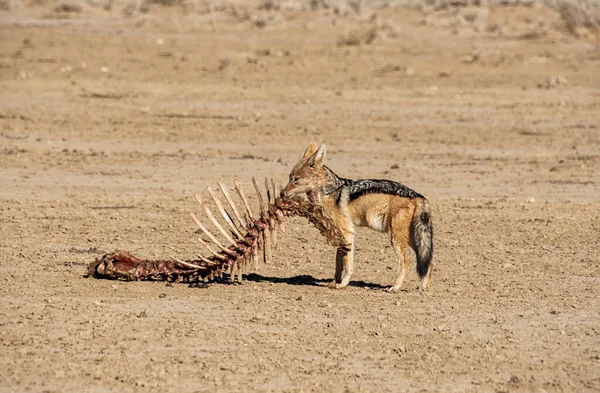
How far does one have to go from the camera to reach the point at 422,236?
9.11 metres

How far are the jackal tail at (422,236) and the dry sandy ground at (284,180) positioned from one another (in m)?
0.27

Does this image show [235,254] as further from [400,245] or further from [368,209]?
[400,245]

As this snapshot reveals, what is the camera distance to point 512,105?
2008 cm

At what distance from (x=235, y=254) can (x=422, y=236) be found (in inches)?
55.6

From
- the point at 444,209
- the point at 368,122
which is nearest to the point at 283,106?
the point at 368,122

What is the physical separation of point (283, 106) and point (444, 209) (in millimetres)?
7132

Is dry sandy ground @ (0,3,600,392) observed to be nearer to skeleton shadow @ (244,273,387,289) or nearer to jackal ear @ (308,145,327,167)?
skeleton shadow @ (244,273,387,289)

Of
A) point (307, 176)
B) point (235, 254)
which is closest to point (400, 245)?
point (307, 176)

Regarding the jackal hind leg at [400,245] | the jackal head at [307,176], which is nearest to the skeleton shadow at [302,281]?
the jackal hind leg at [400,245]

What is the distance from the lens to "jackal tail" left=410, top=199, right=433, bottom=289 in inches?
359

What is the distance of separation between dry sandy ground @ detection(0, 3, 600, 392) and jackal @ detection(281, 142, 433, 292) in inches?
11.1

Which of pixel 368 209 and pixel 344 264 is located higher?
pixel 368 209

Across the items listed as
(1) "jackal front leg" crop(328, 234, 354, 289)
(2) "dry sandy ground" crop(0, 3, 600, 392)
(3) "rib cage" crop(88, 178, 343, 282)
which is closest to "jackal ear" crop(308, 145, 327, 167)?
(3) "rib cage" crop(88, 178, 343, 282)

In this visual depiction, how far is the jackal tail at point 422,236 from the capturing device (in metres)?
9.11
